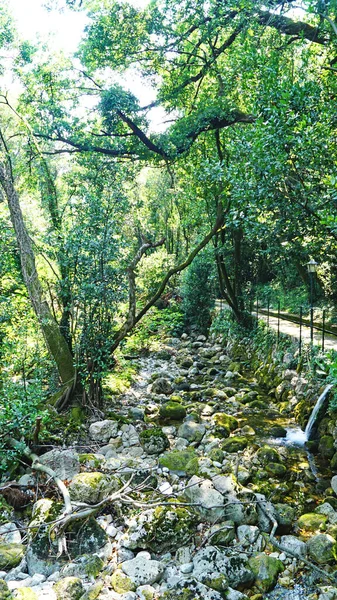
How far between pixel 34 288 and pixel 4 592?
17.1 ft

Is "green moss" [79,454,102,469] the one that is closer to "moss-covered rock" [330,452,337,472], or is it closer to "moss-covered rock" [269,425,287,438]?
"moss-covered rock" [269,425,287,438]

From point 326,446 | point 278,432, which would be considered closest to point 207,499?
point 326,446

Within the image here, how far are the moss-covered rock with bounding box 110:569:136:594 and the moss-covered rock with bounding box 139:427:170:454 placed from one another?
2753mm

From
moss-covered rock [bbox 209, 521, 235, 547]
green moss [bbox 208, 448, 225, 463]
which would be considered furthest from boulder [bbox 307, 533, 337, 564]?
green moss [bbox 208, 448, 225, 463]

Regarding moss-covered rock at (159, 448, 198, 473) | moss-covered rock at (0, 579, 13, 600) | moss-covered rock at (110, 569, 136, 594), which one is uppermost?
moss-covered rock at (0, 579, 13, 600)

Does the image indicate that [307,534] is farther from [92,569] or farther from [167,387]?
[167,387]

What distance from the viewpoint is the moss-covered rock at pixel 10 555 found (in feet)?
13.2

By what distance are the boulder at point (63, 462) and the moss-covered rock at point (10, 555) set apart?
112 cm

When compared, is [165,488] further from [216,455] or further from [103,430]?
[103,430]

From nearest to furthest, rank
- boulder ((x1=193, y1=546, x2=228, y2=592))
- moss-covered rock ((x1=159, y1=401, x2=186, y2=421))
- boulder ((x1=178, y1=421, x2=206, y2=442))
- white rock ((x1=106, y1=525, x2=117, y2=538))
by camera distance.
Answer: boulder ((x1=193, y1=546, x2=228, y2=592)) < white rock ((x1=106, y1=525, x2=117, y2=538)) < boulder ((x1=178, y1=421, x2=206, y2=442)) < moss-covered rock ((x1=159, y1=401, x2=186, y2=421))

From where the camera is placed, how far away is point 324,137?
191 inches

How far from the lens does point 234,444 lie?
6695mm

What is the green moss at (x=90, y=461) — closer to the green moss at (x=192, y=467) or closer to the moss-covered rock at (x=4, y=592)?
the green moss at (x=192, y=467)

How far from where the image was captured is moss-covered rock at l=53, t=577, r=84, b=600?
11.6 feet
